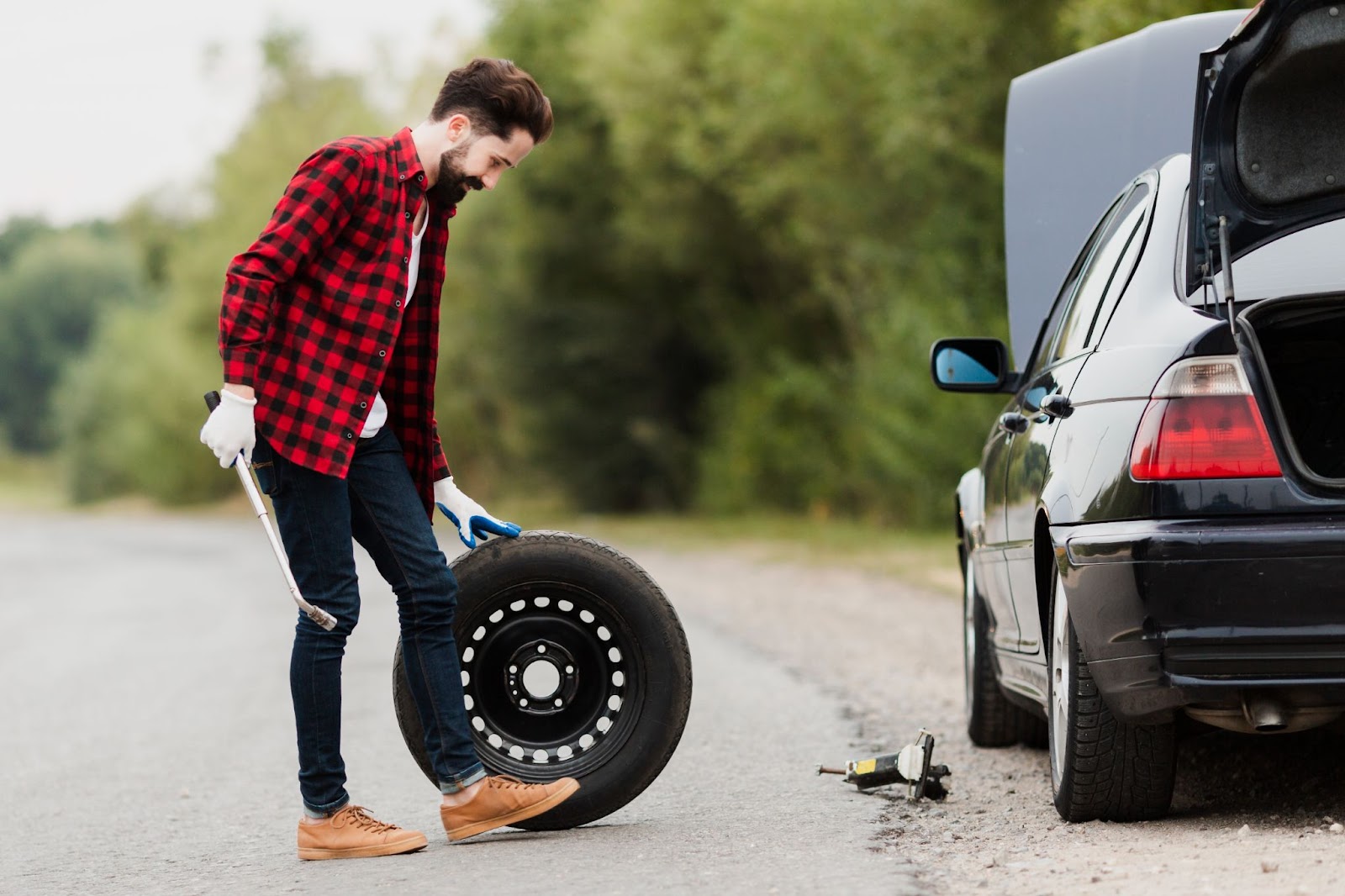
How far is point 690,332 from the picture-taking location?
3384 centimetres

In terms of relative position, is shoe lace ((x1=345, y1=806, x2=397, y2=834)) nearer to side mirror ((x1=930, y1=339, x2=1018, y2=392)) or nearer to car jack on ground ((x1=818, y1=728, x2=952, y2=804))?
car jack on ground ((x1=818, y1=728, x2=952, y2=804))

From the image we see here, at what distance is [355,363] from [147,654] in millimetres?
8047

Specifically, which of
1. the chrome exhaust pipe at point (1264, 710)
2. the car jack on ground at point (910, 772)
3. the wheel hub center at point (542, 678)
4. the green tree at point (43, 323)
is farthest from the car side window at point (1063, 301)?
the green tree at point (43, 323)

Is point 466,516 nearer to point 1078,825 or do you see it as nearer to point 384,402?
point 384,402

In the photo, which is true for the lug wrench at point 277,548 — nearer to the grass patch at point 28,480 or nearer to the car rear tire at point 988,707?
the car rear tire at point 988,707

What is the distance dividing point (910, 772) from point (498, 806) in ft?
4.22

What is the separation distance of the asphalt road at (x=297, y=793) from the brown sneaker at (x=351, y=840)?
53mm

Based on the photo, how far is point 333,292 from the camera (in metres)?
4.86

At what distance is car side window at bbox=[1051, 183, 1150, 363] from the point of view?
5.09 metres

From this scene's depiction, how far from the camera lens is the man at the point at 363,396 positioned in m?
4.80

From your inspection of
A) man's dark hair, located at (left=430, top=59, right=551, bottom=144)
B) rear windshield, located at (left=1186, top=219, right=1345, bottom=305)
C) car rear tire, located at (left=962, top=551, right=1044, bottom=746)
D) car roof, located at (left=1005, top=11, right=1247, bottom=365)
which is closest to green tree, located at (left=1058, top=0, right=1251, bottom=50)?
car roof, located at (left=1005, top=11, right=1247, bottom=365)

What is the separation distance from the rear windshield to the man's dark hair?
1779 mm

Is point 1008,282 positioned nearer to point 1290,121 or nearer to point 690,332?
point 1290,121

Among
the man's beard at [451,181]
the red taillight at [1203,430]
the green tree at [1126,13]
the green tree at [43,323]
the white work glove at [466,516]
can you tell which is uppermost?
the green tree at [43,323]
